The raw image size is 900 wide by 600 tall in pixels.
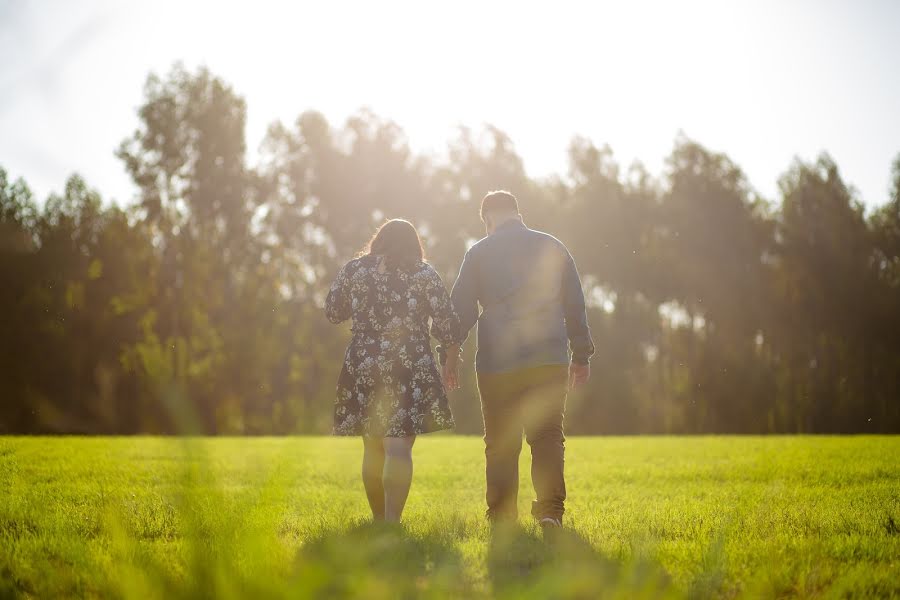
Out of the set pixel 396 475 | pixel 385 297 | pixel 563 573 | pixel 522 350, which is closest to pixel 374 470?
pixel 396 475

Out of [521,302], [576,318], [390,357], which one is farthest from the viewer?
[576,318]

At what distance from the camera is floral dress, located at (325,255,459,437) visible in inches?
260

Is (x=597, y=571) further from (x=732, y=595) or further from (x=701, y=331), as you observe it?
(x=701, y=331)

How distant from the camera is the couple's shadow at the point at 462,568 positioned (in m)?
4.15

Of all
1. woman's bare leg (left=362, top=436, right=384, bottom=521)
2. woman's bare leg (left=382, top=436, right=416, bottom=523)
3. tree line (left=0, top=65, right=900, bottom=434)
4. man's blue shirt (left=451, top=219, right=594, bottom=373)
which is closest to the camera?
woman's bare leg (left=382, top=436, right=416, bottom=523)

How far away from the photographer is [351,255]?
39750 millimetres

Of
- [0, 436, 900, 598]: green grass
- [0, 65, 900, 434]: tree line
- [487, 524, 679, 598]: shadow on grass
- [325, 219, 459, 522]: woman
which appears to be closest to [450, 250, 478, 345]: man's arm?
[325, 219, 459, 522]: woman

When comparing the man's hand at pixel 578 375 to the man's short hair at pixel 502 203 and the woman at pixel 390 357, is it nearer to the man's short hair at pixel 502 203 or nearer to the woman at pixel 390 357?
the woman at pixel 390 357

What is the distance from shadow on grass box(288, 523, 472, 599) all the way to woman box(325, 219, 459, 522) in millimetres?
714

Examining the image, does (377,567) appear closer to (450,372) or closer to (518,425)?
(518,425)

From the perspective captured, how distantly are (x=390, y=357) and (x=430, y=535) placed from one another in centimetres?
153

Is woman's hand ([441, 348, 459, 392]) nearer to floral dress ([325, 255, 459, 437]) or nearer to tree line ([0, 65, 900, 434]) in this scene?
floral dress ([325, 255, 459, 437])

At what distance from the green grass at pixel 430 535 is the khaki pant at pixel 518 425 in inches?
13.9

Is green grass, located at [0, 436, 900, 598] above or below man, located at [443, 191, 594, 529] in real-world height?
below
